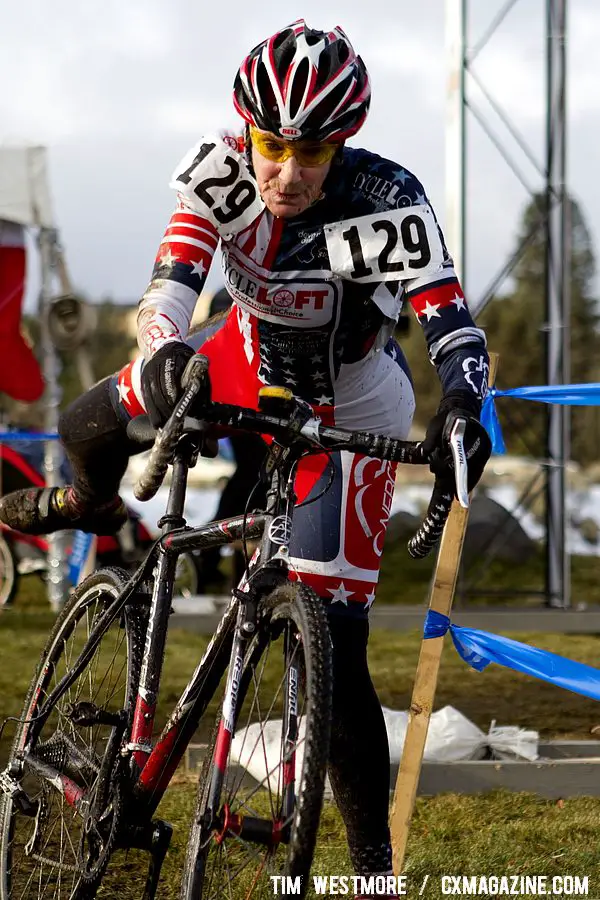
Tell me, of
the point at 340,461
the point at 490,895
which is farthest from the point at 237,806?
the point at 490,895

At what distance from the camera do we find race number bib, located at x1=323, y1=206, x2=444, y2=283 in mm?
3312

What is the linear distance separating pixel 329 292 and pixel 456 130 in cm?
673

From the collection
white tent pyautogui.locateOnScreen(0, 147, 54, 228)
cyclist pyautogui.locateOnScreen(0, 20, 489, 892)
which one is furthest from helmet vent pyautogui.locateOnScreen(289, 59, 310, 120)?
white tent pyautogui.locateOnScreen(0, 147, 54, 228)

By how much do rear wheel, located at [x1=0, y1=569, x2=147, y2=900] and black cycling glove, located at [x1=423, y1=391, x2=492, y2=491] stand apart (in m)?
1.01

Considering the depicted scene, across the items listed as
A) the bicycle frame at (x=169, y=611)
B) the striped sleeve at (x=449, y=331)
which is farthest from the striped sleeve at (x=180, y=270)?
the striped sleeve at (x=449, y=331)

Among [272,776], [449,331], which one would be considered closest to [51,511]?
[449,331]

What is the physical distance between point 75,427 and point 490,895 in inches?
75.6

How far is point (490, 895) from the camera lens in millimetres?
3928

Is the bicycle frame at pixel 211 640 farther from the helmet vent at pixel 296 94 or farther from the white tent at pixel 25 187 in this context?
the white tent at pixel 25 187

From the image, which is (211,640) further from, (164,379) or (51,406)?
(51,406)

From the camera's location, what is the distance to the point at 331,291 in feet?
11.3

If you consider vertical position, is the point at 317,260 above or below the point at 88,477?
above

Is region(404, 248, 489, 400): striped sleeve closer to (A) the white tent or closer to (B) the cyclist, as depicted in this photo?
(B) the cyclist

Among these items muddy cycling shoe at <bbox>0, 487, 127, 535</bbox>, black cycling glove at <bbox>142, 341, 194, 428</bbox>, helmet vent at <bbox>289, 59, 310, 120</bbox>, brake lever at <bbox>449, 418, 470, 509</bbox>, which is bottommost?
muddy cycling shoe at <bbox>0, 487, 127, 535</bbox>
